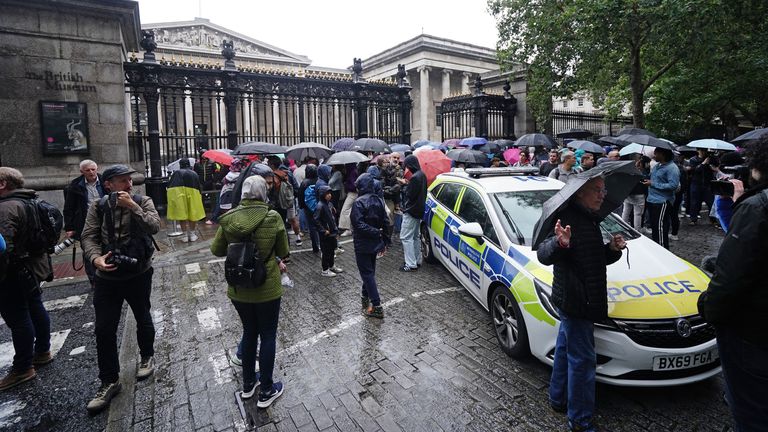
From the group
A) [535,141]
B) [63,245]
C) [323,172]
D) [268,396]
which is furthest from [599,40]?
[63,245]

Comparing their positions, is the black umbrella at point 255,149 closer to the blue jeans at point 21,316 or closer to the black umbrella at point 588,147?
the blue jeans at point 21,316

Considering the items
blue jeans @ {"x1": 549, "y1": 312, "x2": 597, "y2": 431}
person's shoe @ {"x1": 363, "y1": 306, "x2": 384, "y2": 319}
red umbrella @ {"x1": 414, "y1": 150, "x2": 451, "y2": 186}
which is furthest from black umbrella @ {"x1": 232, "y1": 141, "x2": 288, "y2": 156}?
blue jeans @ {"x1": 549, "y1": 312, "x2": 597, "y2": 431}

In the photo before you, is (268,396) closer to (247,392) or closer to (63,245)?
(247,392)

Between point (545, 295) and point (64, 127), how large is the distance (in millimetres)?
10815

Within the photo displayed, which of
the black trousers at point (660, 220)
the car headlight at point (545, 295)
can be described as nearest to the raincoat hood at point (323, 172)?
the car headlight at point (545, 295)

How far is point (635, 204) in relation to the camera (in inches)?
324

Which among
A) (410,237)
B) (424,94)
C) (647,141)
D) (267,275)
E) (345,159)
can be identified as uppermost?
(424,94)

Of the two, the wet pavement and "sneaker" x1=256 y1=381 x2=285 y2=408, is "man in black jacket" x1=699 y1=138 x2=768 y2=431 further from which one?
"sneaker" x1=256 y1=381 x2=285 y2=408

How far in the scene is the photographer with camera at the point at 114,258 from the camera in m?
3.56

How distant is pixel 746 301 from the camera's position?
205cm

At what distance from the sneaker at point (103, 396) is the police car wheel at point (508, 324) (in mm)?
3493

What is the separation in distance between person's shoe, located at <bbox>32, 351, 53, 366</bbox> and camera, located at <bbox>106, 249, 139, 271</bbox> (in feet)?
5.28

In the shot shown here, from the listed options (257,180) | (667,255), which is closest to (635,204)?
(667,255)

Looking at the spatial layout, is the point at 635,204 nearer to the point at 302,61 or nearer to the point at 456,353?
the point at 456,353
